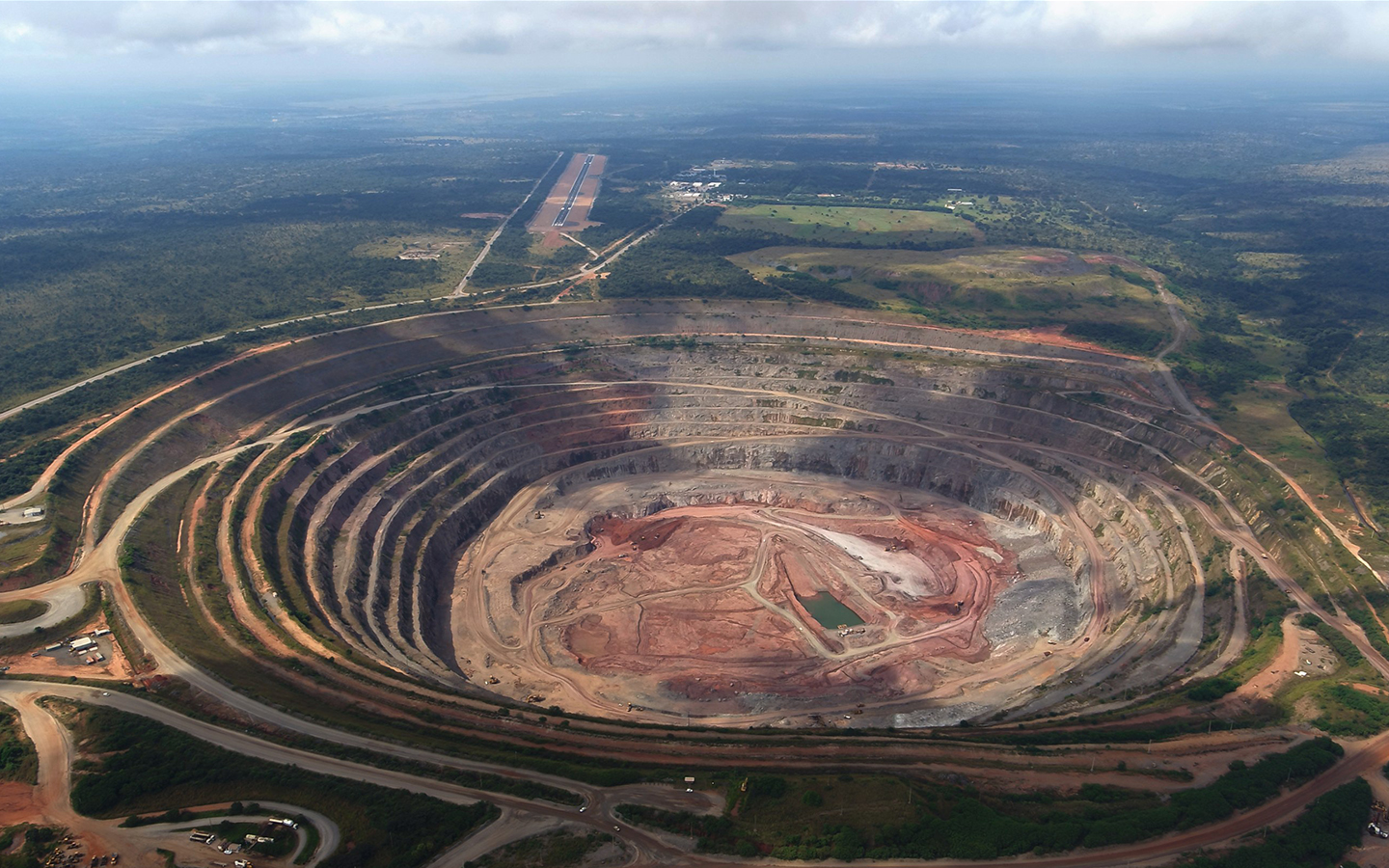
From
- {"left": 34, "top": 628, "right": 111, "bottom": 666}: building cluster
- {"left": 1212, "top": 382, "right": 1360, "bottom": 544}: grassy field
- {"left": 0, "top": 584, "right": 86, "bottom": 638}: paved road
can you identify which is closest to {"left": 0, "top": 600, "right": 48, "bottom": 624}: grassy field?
{"left": 0, "top": 584, "right": 86, "bottom": 638}: paved road

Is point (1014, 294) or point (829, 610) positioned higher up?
point (1014, 294)

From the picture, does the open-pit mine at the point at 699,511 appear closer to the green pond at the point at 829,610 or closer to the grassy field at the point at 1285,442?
the green pond at the point at 829,610

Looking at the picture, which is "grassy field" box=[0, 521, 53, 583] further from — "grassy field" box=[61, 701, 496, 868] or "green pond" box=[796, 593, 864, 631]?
"green pond" box=[796, 593, 864, 631]

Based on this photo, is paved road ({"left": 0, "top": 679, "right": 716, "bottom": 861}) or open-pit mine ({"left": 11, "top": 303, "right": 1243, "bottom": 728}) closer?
paved road ({"left": 0, "top": 679, "right": 716, "bottom": 861})

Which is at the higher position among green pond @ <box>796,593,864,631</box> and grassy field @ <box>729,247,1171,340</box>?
grassy field @ <box>729,247,1171,340</box>

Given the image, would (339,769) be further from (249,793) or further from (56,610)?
(56,610)

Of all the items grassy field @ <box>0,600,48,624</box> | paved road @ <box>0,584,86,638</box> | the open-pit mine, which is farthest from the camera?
the open-pit mine

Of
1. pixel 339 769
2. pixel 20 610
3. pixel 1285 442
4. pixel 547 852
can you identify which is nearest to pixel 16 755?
pixel 339 769
